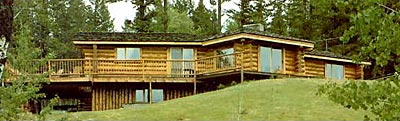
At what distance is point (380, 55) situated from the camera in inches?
314

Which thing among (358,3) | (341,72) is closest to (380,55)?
(358,3)

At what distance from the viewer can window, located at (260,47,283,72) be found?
29.9m

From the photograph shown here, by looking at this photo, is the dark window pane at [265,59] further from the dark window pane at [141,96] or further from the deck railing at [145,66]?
the dark window pane at [141,96]

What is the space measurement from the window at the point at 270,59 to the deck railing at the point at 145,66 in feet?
5.76

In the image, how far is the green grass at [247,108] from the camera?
57.1 feet

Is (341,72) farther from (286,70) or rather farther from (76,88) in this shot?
(76,88)

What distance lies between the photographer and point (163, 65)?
95.9 feet

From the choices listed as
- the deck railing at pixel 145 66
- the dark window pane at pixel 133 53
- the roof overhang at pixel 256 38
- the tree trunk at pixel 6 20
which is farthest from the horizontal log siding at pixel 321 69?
the tree trunk at pixel 6 20

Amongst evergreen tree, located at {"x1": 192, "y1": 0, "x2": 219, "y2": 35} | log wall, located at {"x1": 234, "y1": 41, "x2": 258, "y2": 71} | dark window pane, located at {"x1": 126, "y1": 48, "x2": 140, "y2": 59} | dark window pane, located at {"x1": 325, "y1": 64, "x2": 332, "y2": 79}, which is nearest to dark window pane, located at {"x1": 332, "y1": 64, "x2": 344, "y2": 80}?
dark window pane, located at {"x1": 325, "y1": 64, "x2": 332, "y2": 79}

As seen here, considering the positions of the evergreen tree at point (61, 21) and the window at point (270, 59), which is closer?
the window at point (270, 59)

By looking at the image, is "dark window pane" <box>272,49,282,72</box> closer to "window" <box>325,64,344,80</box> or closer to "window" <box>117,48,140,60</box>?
"window" <box>325,64,344,80</box>

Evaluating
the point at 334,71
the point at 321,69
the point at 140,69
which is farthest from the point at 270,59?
the point at 334,71

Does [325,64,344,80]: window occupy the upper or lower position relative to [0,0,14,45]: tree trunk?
lower

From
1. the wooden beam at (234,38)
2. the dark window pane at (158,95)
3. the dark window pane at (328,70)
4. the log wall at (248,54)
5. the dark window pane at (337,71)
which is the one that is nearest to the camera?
the wooden beam at (234,38)
